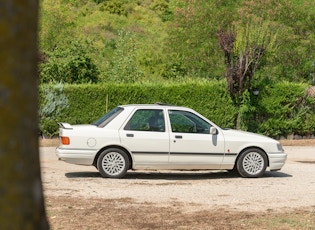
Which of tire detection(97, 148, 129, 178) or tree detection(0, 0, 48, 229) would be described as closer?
tree detection(0, 0, 48, 229)

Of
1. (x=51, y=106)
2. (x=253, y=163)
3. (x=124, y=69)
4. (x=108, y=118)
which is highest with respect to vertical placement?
(x=124, y=69)

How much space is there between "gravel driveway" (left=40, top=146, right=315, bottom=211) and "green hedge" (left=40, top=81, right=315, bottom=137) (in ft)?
27.6

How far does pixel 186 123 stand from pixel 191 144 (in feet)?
1.71

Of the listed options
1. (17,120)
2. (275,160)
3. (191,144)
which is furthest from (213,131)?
(17,120)

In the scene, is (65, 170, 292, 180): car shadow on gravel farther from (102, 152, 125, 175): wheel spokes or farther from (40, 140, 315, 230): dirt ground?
(102, 152, 125, 175): wheel spokes

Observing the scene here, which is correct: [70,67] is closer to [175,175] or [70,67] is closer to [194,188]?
[175,175]

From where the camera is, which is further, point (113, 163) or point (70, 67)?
point (70, 67)

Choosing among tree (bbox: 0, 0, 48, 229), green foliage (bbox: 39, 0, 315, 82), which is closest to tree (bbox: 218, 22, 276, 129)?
green foliage (bbox: 39, 0, 315, 82)

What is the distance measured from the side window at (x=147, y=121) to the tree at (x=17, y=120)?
39.4 ft

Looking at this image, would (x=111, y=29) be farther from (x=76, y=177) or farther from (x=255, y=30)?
(x=76, y=177)

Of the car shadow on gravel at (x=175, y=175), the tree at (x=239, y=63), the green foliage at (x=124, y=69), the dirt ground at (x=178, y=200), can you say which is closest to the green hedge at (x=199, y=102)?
the tree at (x=239, y=63)

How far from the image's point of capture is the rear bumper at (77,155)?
15047mm

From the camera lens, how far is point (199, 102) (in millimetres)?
27469

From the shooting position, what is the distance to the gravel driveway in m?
12.3
